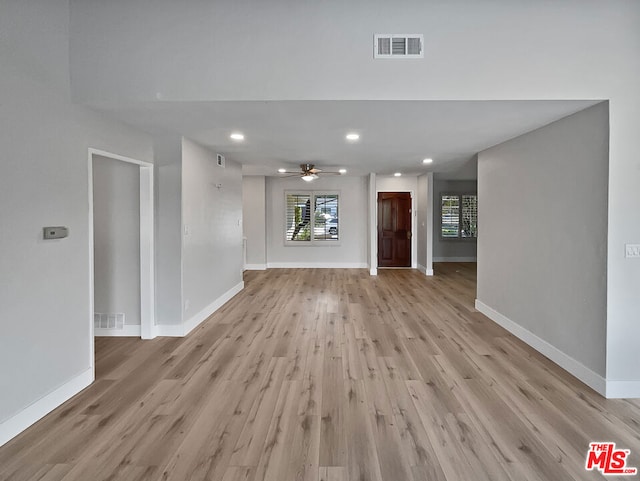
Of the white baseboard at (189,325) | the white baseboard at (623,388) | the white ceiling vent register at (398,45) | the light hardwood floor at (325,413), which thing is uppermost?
the white ceiling vent register at (398,45)

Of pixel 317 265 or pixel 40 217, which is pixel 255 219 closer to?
pixel 317 265

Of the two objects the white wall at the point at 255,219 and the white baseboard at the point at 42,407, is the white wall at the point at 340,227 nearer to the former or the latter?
the white wall at the point at 255,219

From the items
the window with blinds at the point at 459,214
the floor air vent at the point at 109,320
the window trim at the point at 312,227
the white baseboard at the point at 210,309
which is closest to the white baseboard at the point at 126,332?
the floor air vent at the point at 109,320

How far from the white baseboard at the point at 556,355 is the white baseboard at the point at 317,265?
4.71 meters

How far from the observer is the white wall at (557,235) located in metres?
2.79

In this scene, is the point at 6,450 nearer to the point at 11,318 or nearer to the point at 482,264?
the point at 11,318

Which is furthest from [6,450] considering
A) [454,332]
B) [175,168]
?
[454,332]

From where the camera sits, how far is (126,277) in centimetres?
407

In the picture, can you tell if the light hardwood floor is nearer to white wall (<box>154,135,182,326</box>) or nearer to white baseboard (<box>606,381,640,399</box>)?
white baseboard (<box>606,381,640,399</box>)

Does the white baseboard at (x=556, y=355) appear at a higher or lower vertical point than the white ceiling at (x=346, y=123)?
lower

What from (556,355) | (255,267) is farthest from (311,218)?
(556,355)

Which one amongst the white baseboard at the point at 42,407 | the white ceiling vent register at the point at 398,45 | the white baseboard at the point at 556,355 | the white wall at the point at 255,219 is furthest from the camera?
the white wall at the point at 255,219

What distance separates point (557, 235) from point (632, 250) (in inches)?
25.3

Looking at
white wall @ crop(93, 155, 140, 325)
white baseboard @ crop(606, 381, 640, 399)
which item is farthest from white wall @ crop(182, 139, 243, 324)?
white baseboard @ crop(606, 381, 640, 399)
